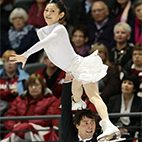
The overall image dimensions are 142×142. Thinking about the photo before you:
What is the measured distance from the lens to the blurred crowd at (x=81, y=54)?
4555 millimetres

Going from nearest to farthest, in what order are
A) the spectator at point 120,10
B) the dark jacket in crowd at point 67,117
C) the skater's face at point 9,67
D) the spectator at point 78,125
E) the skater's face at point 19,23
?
1. the dark jacket in crowd at point 67,117
2. the spectator at point 78,125
3. the skater's face at point 9,67
4. the spectator at point 120,10
5. the skater's face at point 19,23

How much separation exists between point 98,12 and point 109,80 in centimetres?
118

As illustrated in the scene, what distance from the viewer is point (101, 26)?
5.52m

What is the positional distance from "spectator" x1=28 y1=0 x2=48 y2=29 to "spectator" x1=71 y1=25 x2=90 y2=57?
2.06ft

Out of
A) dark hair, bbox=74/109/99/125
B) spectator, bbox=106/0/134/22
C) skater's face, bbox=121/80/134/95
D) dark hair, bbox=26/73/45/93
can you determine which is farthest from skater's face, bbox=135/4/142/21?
dark hair, bbox=74/109/99/125

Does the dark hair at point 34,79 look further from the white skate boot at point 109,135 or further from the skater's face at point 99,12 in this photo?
the white skate boot at point 109,135

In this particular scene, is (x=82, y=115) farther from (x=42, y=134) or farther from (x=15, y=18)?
(x=15, y=18)

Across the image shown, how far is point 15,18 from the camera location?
18.7ft

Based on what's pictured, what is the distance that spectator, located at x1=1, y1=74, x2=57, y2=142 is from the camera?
4.43 metres

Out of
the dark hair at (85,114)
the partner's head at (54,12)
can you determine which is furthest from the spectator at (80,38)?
the partner's head at (54,12)

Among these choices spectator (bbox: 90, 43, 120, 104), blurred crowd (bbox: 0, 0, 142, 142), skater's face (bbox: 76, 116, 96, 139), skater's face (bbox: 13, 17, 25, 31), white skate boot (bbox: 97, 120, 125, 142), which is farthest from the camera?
skater's face (bbox: 13, 17, 25, 31)

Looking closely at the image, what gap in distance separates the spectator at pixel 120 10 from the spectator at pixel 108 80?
85 cm

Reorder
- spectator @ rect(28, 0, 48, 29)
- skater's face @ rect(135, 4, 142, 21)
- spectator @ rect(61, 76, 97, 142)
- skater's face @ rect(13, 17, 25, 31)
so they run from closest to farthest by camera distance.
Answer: spectator @ rect(61, 76, 97, 142)
skater's face @ rect(135, 4, 142, 21)
skater's face @ rect(13, 17, 25, 31)
spectator @ rect(28, 0, 48, 29)

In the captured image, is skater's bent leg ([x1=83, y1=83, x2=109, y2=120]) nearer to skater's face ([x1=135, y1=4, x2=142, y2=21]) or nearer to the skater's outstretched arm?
the skater's outstretched arm
